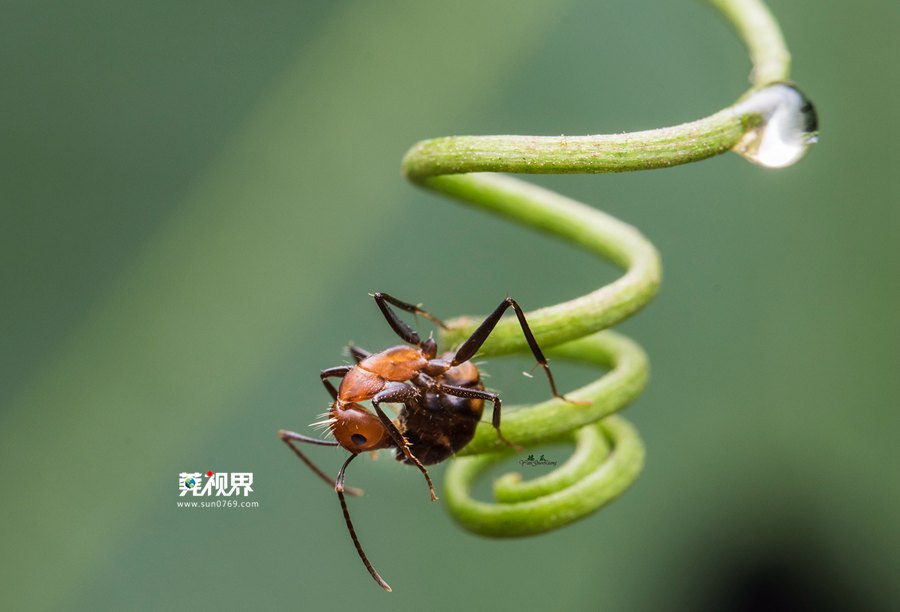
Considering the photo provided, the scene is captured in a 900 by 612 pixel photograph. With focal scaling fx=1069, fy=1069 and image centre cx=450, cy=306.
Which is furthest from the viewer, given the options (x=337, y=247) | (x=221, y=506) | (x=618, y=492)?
(x=337, y=247)

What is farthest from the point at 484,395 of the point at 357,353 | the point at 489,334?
the point at 357,353

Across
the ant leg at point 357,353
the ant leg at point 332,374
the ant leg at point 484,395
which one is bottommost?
the ant leg at point 484,395

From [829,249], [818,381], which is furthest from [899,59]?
[818,381]

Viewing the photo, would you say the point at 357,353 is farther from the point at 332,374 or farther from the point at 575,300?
the point at 575,300

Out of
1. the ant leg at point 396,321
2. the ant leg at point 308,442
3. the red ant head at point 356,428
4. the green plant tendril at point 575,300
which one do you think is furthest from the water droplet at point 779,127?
the ant leg at point 308,442

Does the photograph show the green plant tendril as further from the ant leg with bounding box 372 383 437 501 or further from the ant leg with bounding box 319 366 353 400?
the ant leg with bounding box 319 366 353 400

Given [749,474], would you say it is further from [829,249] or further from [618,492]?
[618,492]

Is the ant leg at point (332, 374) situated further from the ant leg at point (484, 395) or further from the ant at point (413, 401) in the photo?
the ant leg at point (484, 395)
